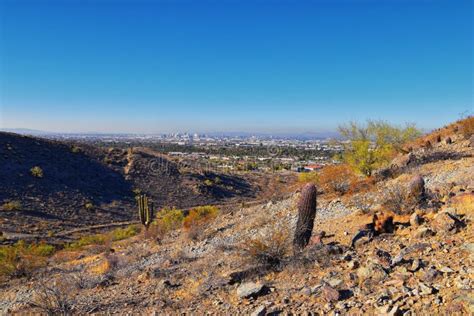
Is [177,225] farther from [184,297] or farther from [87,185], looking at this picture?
[87,185]

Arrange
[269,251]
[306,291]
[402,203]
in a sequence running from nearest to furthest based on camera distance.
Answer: [306,291] → [269,251] → [402,203]

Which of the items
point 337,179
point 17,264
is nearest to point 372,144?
point 337,179

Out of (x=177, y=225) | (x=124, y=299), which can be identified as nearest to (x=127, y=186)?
(x=177, y=225)

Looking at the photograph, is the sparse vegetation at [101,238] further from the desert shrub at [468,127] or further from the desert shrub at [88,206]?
the desert shrub at [468,127]

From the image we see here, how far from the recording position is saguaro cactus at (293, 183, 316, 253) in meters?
7.98

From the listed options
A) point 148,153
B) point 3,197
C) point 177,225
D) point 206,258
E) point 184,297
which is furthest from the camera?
point 148,153

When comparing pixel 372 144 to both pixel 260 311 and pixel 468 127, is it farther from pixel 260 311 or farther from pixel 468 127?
pixel 260 311

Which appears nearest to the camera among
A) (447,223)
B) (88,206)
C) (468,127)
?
(447,223)

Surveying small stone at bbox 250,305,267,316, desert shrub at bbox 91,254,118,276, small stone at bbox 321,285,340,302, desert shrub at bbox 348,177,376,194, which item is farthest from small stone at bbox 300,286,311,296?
desert shrub at bbox 348,177,376,194

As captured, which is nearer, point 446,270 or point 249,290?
point 446,270

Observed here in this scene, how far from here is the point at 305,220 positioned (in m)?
8.31

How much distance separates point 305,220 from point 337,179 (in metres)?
8.37

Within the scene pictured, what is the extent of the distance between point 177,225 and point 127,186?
2785 centimetres

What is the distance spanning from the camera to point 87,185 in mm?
40969
